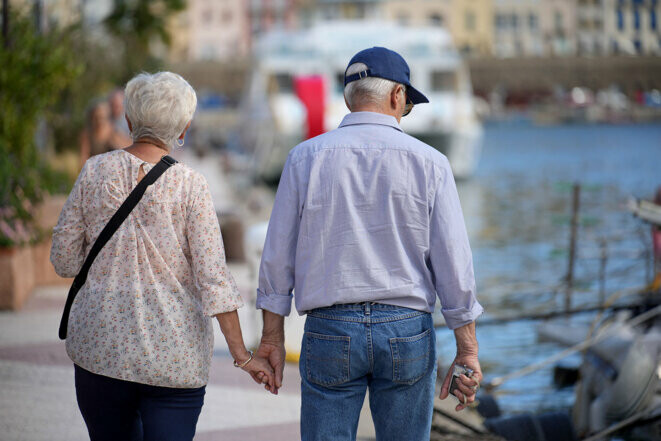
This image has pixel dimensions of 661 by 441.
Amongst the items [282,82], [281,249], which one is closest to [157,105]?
[281,249]

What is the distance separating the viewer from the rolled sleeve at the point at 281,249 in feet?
9.68

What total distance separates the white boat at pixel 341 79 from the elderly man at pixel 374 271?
99.1ft

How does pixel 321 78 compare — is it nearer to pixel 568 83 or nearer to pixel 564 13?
pixel 568 83

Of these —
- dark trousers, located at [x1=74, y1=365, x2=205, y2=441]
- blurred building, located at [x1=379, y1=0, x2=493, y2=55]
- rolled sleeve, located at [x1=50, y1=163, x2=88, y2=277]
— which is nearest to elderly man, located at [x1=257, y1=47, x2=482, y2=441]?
dark trousers, located at [x1=74, y1=365, x2=205, y2=441]

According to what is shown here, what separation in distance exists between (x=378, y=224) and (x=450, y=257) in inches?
8.7

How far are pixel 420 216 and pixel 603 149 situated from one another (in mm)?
76930

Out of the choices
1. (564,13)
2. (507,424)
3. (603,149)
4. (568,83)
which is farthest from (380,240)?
(564,13)

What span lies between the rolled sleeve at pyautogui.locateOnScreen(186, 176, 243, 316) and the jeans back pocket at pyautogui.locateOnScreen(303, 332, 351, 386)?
0.90 feet

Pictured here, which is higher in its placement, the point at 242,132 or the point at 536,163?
the point at 242,132

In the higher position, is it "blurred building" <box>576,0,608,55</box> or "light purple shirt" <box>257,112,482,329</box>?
"light purple shirt" <box>257,112,482,329</box>

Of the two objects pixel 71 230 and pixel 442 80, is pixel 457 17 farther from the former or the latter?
pixel 71 230

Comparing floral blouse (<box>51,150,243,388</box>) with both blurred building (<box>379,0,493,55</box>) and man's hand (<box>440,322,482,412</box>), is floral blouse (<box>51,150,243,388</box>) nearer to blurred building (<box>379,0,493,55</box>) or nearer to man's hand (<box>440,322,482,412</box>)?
man's hand (<box>440,322,482,412</box>)

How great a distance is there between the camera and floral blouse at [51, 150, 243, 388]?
286 cm

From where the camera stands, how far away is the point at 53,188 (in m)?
9.27
